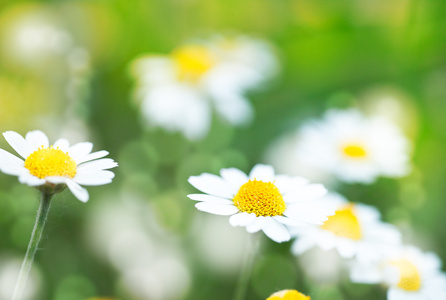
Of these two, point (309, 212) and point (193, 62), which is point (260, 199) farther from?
point (193, 62)

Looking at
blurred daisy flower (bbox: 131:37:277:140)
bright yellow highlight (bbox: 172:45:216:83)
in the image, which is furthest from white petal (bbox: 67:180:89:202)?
bright yellow highlight (bbox: 172:45:216:83)

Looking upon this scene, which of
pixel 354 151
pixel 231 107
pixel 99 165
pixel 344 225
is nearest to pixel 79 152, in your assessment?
pixel 99 165

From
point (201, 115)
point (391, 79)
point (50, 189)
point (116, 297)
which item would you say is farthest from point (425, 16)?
point (50, 189)

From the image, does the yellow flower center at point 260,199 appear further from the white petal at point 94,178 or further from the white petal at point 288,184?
the white petal at point 94,178

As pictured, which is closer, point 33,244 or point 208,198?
point 33,244

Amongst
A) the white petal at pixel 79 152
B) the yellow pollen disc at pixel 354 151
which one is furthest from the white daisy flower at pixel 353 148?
the white petal at pixel 79 152

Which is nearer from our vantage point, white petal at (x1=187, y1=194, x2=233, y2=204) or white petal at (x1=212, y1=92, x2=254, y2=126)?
white petal at (x1=187, y1=194, x2=233, y2=204)

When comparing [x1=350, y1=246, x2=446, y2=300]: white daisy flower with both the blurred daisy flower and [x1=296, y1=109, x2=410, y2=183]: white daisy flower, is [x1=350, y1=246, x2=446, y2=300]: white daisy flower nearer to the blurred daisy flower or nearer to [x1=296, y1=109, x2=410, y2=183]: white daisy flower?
[x1=296, y1=109, x2=410, y2=183]: white daisy flower
